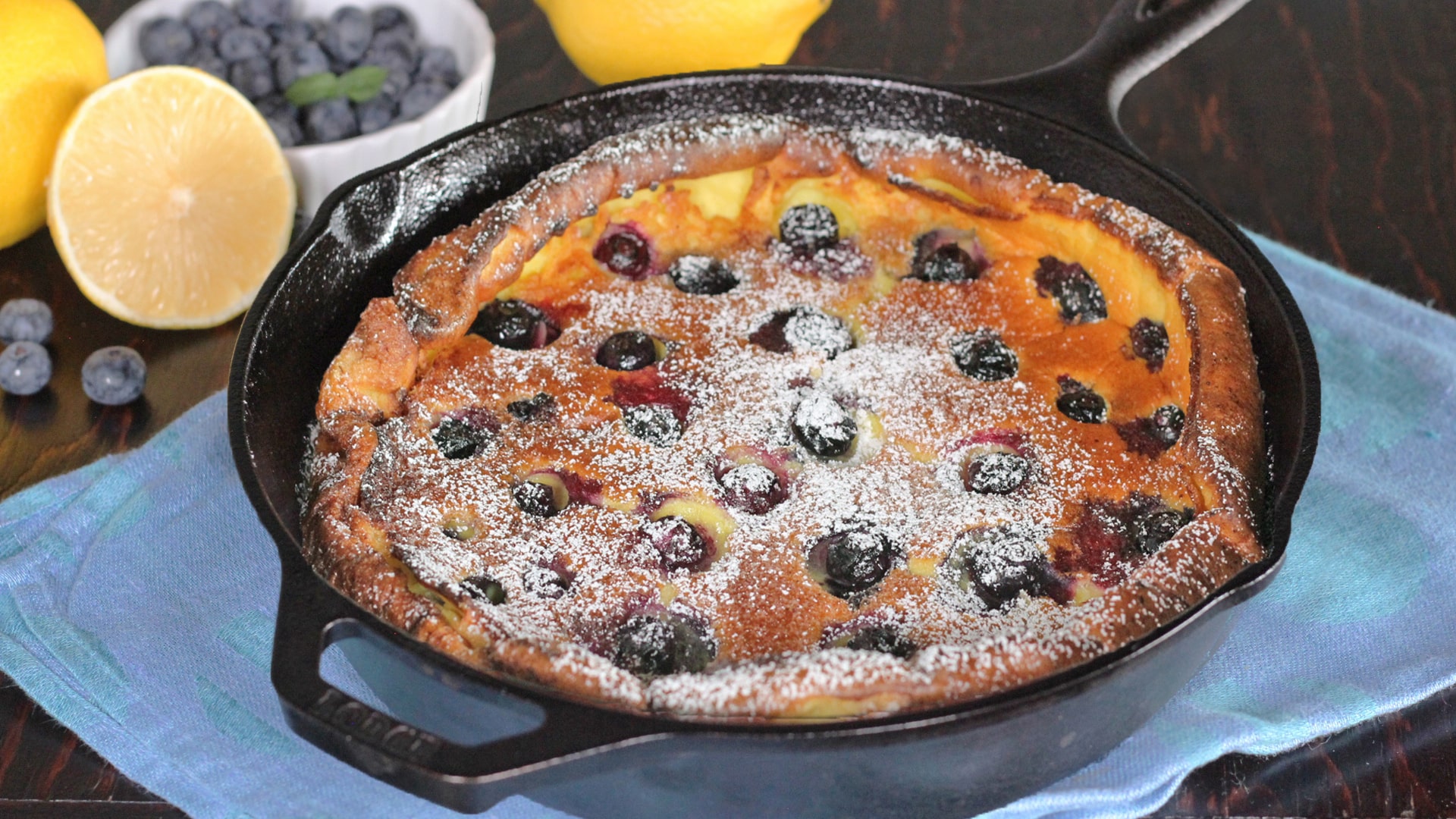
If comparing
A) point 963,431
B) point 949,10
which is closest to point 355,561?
point 963,431

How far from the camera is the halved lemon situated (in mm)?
2271

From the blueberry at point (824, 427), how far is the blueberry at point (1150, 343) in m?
0.42

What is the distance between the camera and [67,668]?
5.87 ft

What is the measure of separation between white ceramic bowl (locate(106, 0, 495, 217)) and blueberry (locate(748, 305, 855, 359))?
2.53 feet

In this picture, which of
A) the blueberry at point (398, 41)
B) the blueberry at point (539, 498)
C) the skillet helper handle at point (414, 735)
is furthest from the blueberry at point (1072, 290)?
the blueberry at point (398, 41)

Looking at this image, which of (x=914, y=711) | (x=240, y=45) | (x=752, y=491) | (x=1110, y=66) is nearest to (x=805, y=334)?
(x=752, y=491)

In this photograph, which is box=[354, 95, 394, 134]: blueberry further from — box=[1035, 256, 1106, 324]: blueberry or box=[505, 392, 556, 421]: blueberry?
box=[1035, 256, 1106, 324]: blueberry

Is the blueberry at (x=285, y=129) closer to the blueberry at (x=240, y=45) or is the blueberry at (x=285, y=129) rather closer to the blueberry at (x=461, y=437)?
the blueberry at (x=240, y=45)

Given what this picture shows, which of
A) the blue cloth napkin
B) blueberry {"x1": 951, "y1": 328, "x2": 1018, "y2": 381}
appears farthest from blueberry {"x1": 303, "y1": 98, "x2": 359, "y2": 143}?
blueberry {"x1": 951, "y1": 328, "x2": 1018, "y2": 381}

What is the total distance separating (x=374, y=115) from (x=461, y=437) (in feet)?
2.98

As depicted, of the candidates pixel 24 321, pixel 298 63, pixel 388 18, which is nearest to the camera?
pixel 24 321

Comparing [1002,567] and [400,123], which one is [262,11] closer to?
[400,123]

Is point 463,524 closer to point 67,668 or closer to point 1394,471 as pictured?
point 67,668

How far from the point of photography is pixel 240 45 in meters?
2.60
